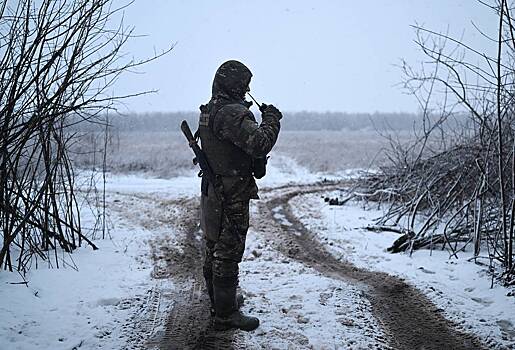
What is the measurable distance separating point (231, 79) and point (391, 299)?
2.82 m

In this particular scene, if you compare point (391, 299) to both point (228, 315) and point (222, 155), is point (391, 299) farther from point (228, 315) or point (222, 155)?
point (222, 155)

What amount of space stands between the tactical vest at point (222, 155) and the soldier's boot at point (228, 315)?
1016 mm

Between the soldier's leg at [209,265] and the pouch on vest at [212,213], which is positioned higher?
the pouch on vest at [212,213]

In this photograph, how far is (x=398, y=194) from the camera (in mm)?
8633

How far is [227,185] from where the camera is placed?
3.63 m

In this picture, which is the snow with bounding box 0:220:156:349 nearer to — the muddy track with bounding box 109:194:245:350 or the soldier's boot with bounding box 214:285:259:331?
the muddy track with bounding box 109:194:245:350

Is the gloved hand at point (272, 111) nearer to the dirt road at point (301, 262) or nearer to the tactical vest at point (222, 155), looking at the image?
the tactical vest at point (222, 155)

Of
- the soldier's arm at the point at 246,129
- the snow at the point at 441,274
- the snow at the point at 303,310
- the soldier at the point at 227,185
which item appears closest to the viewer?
the soldier's arm at the point at 246,129

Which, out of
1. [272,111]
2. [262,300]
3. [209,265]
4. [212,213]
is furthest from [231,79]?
[262,300]

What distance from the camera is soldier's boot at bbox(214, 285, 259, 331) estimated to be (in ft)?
12.0

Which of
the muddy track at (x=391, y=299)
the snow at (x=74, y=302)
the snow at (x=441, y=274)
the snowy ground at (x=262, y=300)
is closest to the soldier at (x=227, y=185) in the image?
the snowy ground at (x=262, y=300)

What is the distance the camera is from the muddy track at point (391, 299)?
3553mm

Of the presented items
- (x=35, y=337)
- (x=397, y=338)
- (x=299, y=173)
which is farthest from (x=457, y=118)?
(x=299, y=173)

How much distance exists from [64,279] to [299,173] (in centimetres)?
1695
